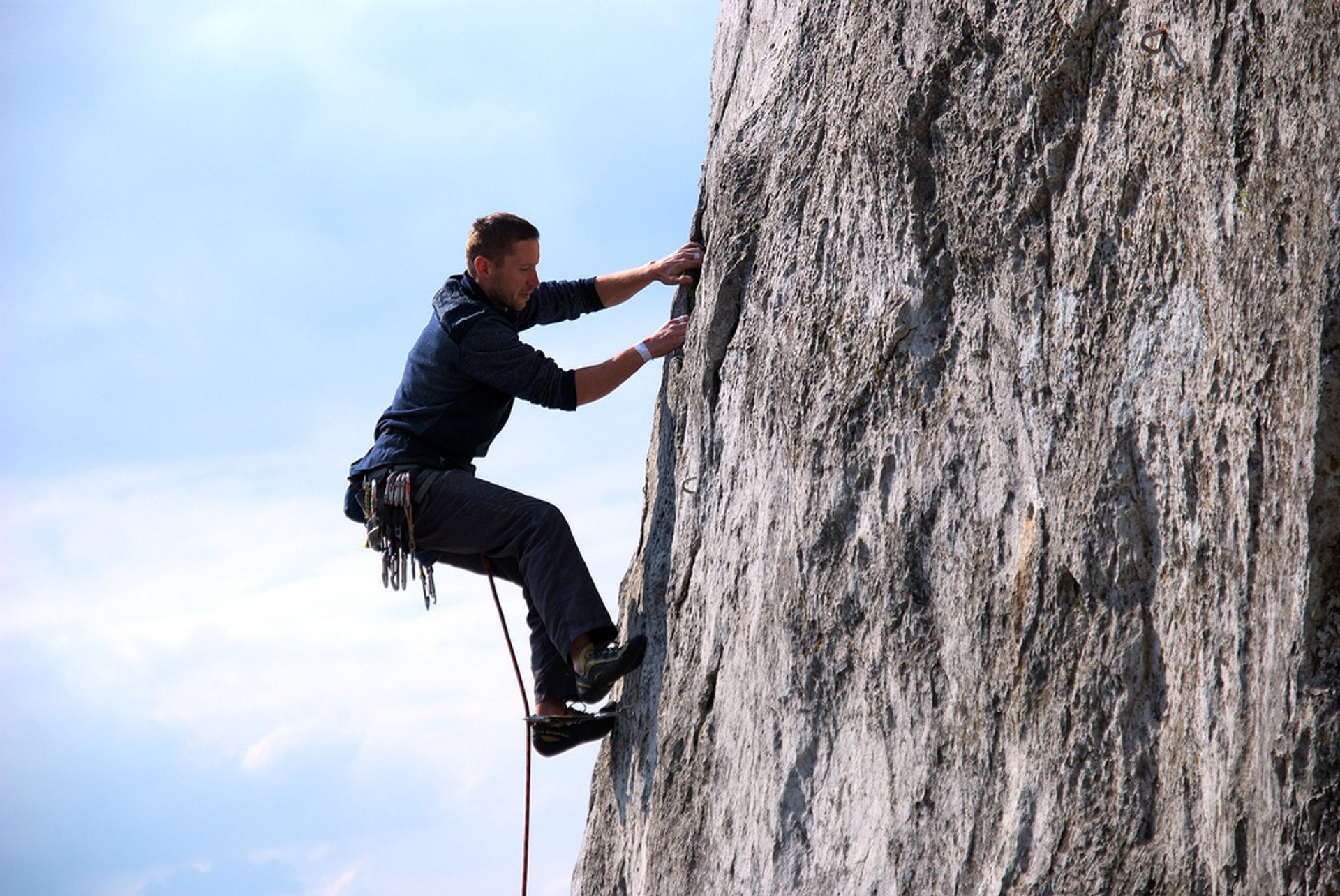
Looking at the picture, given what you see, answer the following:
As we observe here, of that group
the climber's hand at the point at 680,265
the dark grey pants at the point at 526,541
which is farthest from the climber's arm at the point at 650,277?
the dark grey pants at the point at 526,541

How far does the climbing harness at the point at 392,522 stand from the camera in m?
6.50

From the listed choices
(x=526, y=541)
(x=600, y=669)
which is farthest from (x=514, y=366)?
(x=600, y=669)

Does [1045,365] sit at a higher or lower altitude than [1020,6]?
lower

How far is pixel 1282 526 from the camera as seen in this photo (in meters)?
3.63

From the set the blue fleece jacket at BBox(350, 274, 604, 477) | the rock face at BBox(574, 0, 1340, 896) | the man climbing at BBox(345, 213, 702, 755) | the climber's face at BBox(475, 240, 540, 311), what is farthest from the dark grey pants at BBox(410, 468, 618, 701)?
the climber's face at BBox(475, 240, 540, 311)

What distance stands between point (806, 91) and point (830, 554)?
232cm

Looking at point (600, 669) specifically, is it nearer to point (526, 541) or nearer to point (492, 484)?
point (526, 541)

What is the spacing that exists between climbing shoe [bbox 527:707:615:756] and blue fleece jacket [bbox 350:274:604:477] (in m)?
1.41

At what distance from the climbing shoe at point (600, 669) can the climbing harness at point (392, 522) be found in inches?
42.8

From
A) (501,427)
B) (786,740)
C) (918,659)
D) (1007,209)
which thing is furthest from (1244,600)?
(501,427)

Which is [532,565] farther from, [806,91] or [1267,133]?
[1267,133]

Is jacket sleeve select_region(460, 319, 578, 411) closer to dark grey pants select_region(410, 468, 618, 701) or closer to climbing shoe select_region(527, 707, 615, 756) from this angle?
dark grey pants select_region(410, 468, 618, 701)

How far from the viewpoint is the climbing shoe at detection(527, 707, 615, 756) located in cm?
668

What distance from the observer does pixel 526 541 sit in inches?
255
